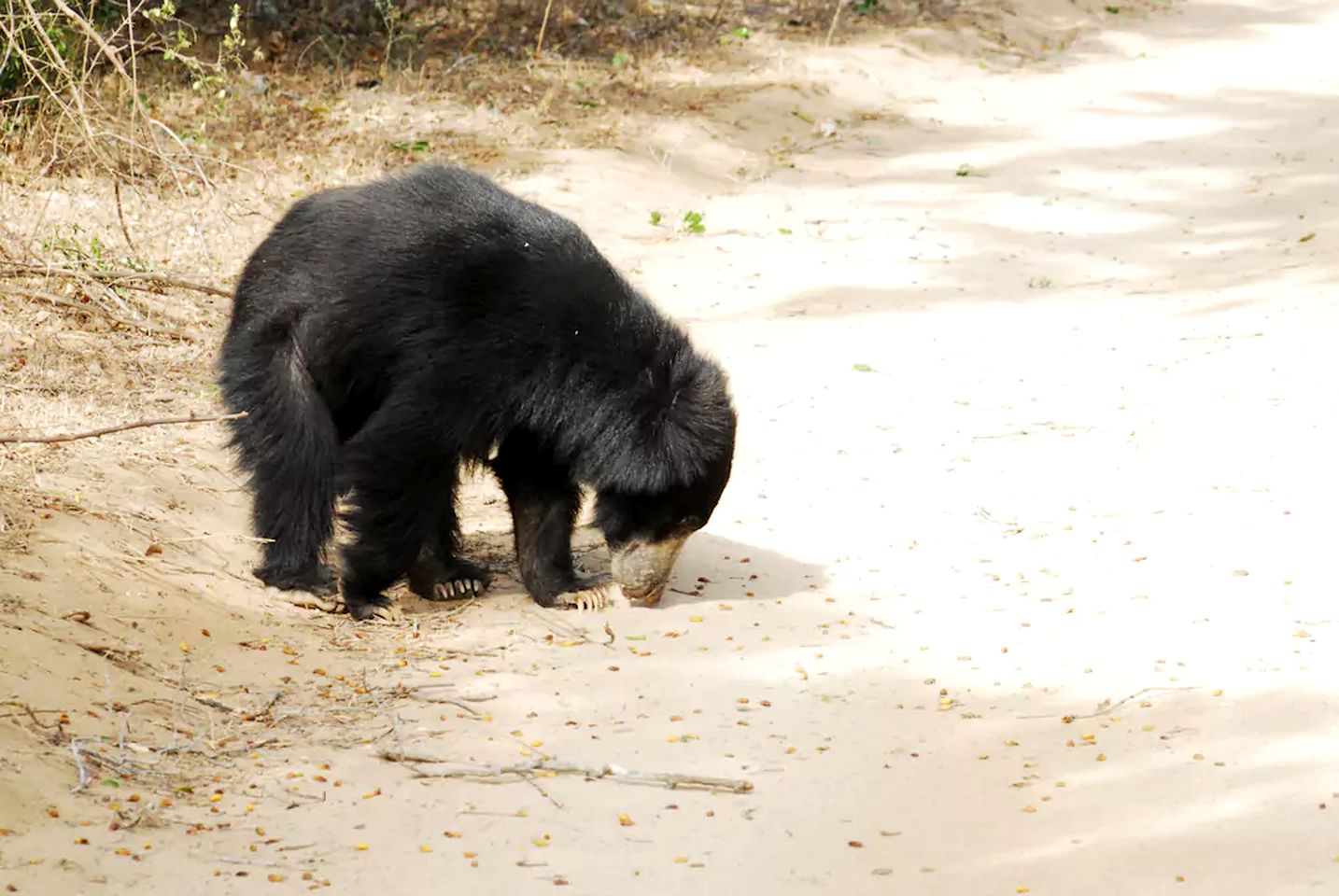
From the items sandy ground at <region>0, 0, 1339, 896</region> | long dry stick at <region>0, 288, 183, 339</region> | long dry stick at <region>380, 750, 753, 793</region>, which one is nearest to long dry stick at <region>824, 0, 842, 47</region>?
sandy ground at <region>0, 0, 1339, 896</region>

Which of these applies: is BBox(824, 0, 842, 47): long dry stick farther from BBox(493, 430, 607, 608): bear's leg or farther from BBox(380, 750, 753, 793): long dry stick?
BBox(380, 750, 753, 793): long dry stick

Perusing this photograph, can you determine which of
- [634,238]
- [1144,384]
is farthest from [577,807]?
[634,238]

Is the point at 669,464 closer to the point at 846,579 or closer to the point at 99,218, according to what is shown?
the point at 846,579

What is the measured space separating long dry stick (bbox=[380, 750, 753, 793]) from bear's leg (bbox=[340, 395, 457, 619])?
134 centimetres

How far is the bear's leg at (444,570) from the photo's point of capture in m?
5.71

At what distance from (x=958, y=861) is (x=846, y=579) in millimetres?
2285

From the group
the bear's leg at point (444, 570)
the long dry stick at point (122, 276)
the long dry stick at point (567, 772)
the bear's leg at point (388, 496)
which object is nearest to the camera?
the long dry stick at point (567, 772)

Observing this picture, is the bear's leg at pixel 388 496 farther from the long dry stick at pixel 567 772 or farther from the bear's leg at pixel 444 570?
the long dry stick at pixel 567 772

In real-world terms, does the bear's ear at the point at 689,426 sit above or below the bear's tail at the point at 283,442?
above

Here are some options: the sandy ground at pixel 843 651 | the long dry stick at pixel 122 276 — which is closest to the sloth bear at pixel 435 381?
the sandy ground at pixel 843 651

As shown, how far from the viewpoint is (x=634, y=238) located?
34.4 ft

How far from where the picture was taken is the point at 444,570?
5.77 metres

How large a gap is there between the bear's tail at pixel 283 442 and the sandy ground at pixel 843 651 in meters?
0.22

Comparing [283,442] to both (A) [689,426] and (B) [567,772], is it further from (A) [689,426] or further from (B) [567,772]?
(B) [567,772]
